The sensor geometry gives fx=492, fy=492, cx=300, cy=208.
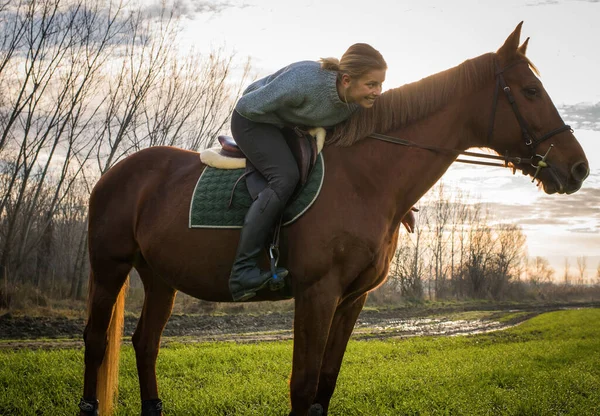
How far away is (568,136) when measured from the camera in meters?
3.60

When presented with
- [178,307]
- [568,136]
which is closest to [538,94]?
[568,136]

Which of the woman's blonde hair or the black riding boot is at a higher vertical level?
the woman's blonde hair

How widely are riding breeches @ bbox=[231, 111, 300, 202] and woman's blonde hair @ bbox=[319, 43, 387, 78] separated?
0.63m

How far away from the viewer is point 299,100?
356cm

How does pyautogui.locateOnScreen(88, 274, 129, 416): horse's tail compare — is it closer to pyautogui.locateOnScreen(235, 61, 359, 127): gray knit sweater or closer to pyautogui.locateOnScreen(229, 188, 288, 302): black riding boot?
pyautogui.locateOnScreen(229, 188, 288, 302): black riding boot

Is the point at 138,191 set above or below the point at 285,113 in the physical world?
below

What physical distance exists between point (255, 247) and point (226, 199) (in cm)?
54

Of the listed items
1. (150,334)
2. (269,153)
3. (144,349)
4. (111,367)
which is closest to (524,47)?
(269,153)

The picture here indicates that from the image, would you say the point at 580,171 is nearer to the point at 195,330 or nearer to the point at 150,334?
the point at 150,334

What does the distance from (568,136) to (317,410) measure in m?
2.79

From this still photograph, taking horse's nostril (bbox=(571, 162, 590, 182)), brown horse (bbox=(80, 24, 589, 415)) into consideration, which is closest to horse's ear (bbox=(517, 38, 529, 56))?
brown horse (bbox=(80, 24, 589, 415))

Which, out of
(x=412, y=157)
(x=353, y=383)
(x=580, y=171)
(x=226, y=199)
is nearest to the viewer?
(x=580, y=171)

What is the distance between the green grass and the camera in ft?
17.1

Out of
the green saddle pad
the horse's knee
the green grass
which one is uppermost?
the green saddle pad
